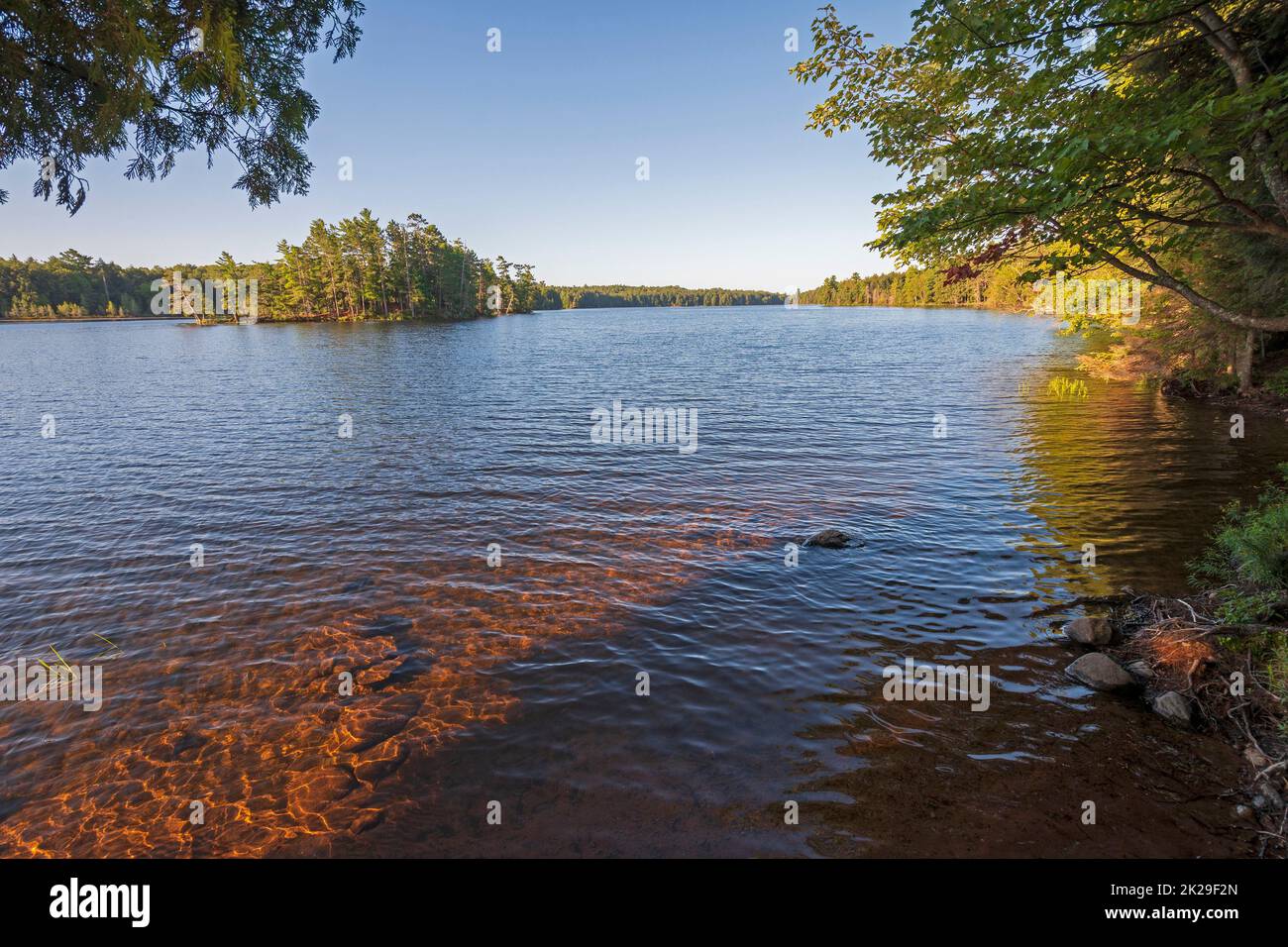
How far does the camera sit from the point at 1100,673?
9.05m

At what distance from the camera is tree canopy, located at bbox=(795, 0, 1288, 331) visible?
821cm

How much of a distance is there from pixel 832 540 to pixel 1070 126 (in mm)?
9128

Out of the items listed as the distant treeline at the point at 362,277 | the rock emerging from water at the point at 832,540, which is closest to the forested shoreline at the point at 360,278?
the distant treeline at the point at 362,277

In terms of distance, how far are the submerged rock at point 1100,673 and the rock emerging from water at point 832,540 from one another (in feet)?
18.7

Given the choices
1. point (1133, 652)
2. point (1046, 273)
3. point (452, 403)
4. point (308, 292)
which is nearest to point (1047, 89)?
point (1046, 273)

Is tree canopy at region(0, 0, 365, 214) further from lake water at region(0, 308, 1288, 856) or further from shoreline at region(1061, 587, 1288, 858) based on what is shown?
shoreline at region(1061, 587, 1288, 858)

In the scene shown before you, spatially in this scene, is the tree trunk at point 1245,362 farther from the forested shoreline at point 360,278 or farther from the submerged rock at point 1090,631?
the forested shoreline at point 360,278

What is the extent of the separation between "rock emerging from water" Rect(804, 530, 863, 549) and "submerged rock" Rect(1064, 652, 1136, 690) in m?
5.70

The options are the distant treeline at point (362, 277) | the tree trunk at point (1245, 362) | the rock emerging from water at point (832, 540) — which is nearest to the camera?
the rock emerging from water at point (832, 540)

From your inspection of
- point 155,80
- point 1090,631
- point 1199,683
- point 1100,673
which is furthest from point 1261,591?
point 155,80

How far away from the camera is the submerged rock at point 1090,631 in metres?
10.0

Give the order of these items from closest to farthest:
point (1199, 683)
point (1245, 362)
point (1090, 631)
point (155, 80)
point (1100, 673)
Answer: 1. point (155, 80)
2. point (1199, 683)
3. point (1100, 673)
4. point (1090, 631)
5. point (1245, 362)

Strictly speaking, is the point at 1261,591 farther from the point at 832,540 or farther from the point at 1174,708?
the point at 832,540

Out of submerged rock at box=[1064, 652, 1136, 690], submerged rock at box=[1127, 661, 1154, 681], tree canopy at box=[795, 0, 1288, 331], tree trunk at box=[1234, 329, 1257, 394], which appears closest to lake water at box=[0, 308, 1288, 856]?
submerged rock at box=[1064, 652, 1136, 690]
